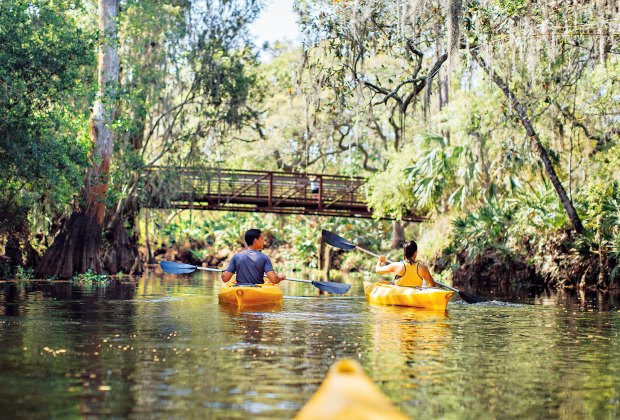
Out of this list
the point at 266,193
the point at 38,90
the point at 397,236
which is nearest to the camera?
the point at 38,90

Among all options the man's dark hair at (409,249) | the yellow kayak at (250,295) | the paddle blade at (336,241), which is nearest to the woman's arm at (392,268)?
the man's dark hair at (409,249)

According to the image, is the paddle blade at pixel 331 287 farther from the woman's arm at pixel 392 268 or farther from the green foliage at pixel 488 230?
the green foliage at pixel 488 230

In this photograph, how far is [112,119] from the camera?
2709 centimetres

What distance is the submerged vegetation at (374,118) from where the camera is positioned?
61.8 ft

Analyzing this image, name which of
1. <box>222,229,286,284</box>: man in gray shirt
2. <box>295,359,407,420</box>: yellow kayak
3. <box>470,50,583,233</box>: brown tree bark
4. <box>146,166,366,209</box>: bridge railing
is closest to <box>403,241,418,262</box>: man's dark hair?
<box>222,229,286,284</box>: man in gray shirt

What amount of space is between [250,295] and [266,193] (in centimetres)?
2445

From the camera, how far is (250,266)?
15641mm

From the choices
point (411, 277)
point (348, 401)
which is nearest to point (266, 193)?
point (411, 277)

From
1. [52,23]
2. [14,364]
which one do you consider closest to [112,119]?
[52,23]

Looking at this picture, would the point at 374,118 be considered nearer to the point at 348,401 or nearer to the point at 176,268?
the point at 176,268

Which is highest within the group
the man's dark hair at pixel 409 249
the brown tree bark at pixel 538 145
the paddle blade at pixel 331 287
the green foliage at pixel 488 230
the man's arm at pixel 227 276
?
the brown tree bark at pixel 538 145

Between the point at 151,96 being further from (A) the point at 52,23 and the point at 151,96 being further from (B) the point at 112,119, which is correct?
(A) the point at 52,23

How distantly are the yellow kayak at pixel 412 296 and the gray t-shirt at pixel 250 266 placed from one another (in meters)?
2.29

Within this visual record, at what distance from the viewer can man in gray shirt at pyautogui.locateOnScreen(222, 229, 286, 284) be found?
15.5 metres
